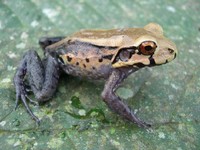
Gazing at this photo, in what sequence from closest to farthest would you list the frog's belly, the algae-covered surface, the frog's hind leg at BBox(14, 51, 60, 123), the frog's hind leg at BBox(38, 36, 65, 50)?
the algae-covered surface → the frog's hind leg at BBox(14, 51, 60, 123) → the frog's belly → the frog's hind leg at BBox(38, 36, 65, 50)

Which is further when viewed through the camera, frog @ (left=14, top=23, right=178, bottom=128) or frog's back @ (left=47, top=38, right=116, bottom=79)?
frog's back @ (left=47, top=38, right=116, bottom=79)

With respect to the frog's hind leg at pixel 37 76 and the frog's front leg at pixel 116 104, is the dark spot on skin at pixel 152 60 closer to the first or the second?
the frog's front leg at pixel 116 104

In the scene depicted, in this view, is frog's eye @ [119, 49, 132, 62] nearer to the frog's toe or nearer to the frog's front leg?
the frog's front leg

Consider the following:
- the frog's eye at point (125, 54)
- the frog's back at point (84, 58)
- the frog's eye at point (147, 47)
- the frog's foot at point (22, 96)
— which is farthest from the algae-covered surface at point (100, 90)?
the frog's eye at point (147, 47)

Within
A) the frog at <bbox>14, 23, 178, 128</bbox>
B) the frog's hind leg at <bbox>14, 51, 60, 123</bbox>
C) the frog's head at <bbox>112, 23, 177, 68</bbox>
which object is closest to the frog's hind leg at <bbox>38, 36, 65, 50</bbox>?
the frog at <bbox>14, 23, 178, 128</bbox>

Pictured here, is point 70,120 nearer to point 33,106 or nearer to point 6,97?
point 33,106

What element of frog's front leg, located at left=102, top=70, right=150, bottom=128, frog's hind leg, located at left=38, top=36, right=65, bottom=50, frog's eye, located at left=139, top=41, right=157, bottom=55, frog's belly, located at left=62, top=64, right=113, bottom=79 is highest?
frog's eye, located at left=139, top=41, right=157, bottom=55

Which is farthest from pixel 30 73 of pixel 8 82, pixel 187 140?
pixel 187 140
